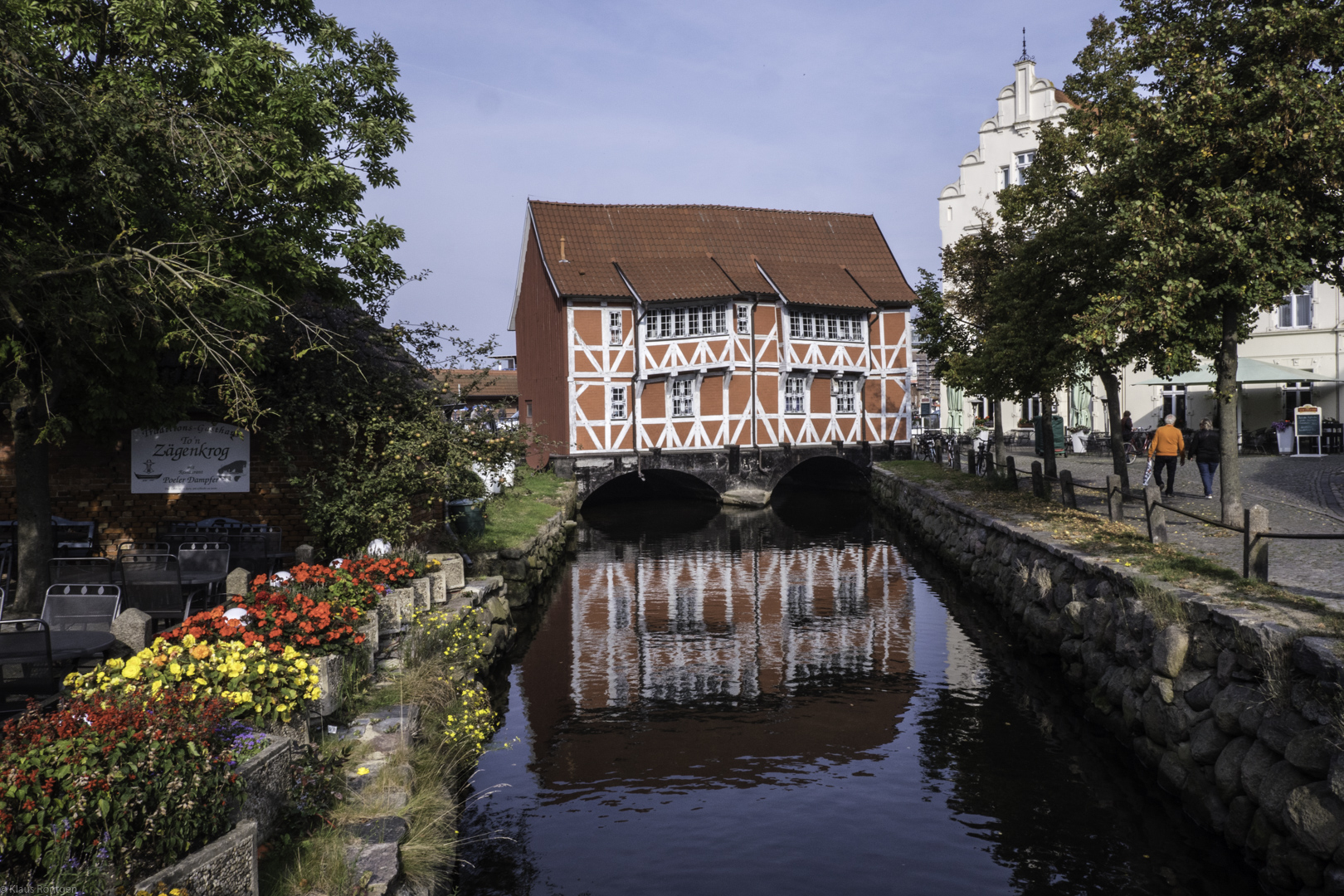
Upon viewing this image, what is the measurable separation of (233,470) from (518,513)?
8293 mm

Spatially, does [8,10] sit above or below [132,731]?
above

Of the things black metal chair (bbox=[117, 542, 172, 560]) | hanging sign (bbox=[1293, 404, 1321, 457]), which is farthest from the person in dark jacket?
black metal chair (bbox=[117, 542, 172, 560])

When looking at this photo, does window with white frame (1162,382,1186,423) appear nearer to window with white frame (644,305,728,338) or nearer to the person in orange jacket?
window with white frame (644,305,728,338)

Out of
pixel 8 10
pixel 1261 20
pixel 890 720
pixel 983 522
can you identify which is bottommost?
pixel 890 720

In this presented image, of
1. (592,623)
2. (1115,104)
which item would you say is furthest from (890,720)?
(1115,104)

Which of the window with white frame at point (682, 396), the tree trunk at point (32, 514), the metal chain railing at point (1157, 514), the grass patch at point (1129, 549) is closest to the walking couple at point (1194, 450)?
the metal chain railing at point (1157, 514)

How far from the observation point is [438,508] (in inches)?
664

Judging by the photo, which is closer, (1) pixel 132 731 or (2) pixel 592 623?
(1) pixel 132 731

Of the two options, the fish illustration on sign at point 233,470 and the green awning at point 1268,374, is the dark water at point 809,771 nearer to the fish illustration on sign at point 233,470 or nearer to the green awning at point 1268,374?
the fish illustration on sign at point 233,470

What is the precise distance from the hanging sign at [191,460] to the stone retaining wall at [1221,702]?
11.2 metres

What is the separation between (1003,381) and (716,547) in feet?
26.7

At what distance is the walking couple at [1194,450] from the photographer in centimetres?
1767

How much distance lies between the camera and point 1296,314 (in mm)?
30547

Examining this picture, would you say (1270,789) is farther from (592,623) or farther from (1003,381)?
(1003,381)
